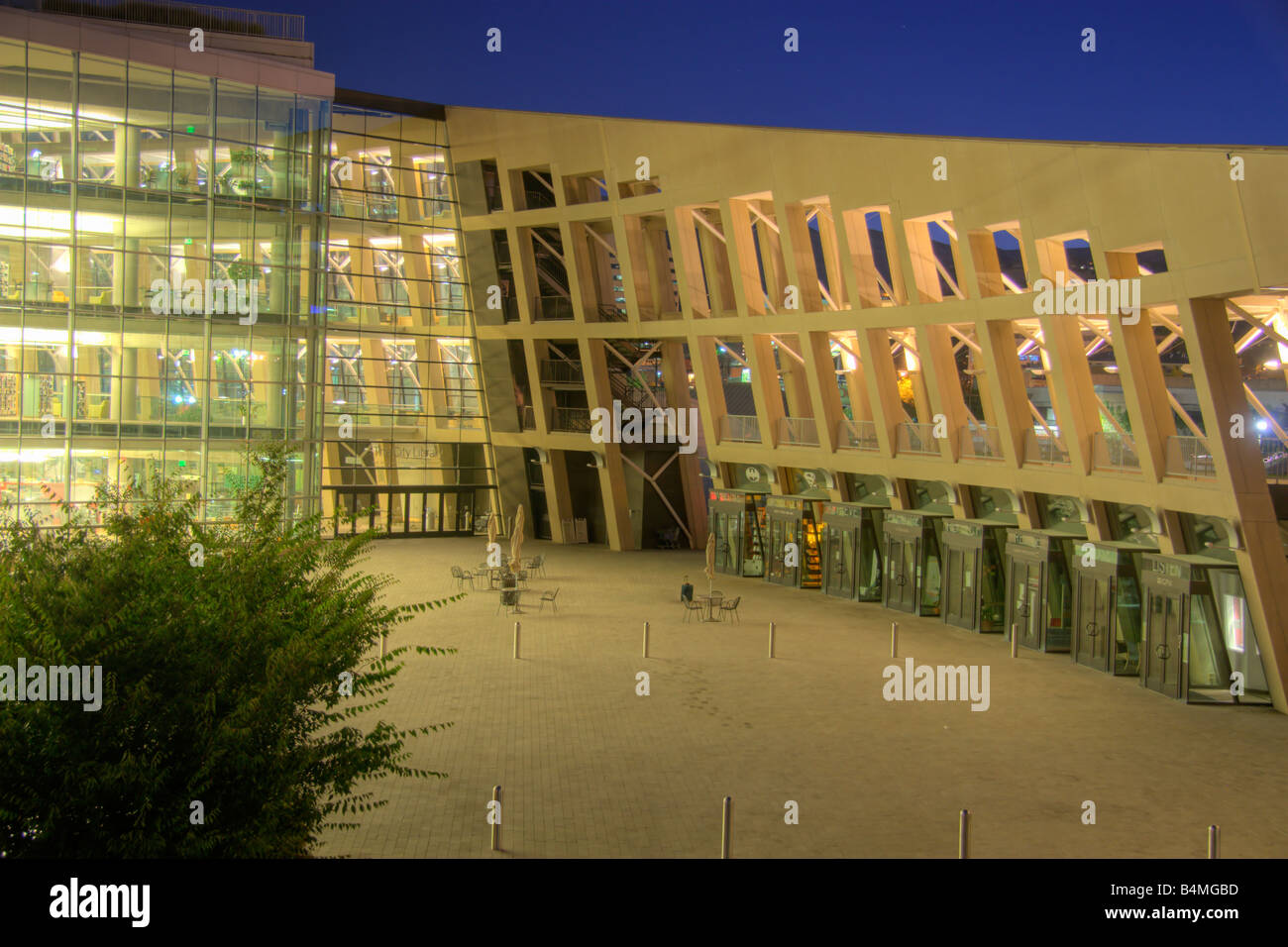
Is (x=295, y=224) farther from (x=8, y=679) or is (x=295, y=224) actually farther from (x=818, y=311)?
(x=8, y=679)

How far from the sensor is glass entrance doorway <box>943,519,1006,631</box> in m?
23.9

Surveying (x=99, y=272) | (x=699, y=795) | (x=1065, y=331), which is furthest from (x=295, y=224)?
(x=699, y=795)

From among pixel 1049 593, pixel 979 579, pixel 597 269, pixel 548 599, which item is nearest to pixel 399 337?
pixel 597 269

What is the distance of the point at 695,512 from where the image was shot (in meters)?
38.5

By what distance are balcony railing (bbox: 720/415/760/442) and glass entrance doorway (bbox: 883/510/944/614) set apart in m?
6.01

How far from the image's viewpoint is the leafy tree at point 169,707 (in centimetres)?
636

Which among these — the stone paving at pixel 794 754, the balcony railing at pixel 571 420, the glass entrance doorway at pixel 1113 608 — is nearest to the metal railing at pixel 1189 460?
the glass entrance doorway at pixel 1113 608

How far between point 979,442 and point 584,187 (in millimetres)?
17259

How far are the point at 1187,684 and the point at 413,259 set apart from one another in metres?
30.7

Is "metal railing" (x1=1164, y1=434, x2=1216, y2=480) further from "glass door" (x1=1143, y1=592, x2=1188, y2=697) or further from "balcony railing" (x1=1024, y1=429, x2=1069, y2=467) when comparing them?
"balcony railing" (x1=1024, y1=429, x2=1069, y2=467)

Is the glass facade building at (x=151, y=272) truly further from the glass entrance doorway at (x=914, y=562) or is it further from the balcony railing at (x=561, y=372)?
the glass entrance doorway at (x=914, y=562)

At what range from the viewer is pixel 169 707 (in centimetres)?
671

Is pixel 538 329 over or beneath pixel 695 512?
over
